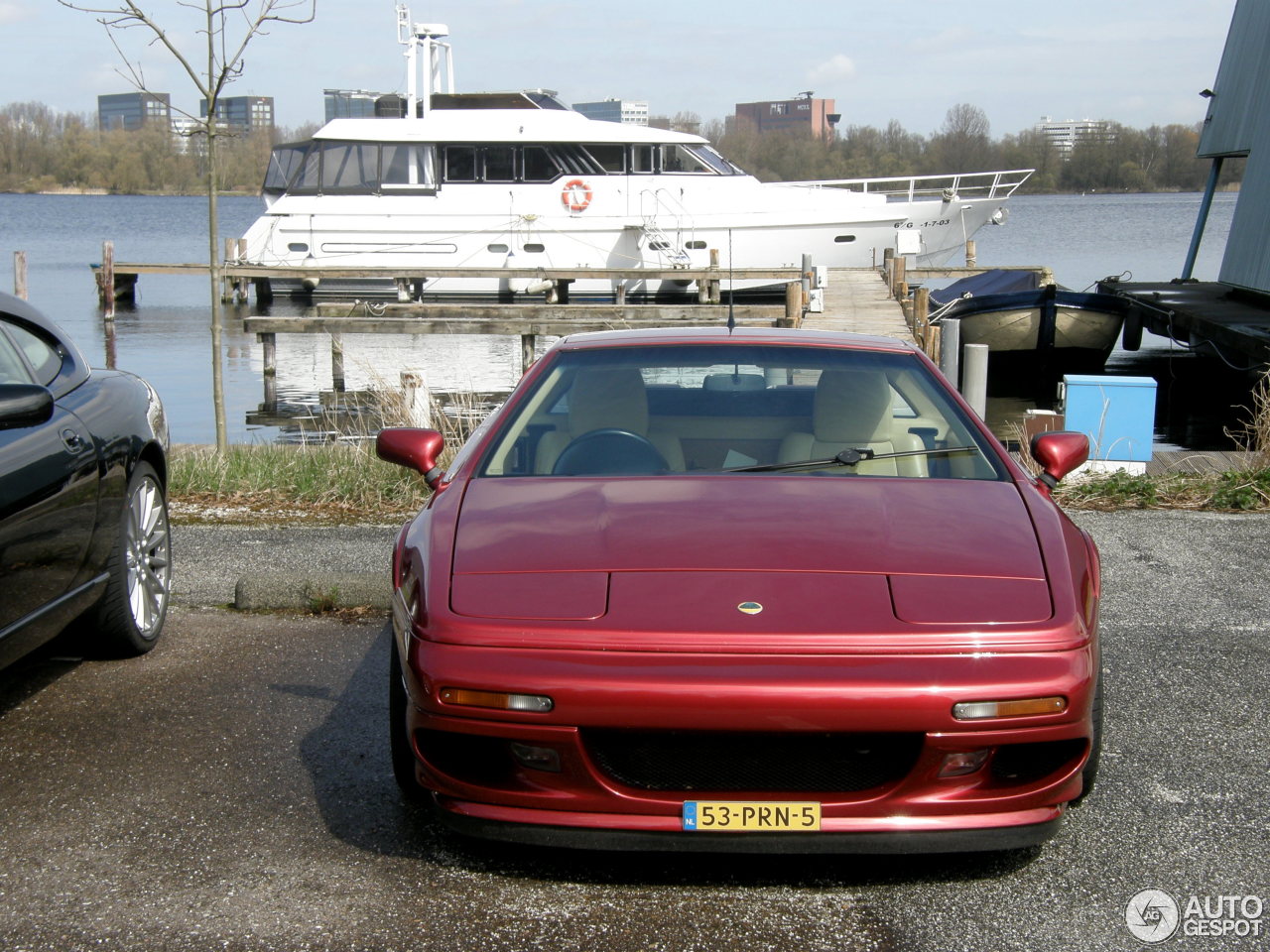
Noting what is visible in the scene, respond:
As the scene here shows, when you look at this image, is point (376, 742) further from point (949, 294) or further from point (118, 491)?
point (949, 294)

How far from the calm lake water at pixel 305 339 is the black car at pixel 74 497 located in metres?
4.49

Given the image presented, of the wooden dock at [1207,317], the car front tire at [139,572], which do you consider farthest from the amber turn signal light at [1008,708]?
the wooden dock at [1207,317]

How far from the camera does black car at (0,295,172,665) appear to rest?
414 cm

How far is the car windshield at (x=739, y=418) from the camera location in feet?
14.2

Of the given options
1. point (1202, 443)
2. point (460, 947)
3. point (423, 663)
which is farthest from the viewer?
point (1202, 443)

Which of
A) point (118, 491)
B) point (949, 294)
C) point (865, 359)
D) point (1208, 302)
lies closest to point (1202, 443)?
point (1208, 302)

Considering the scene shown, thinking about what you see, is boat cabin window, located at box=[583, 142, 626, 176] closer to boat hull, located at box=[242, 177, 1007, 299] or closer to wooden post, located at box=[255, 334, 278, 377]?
boat hull, located at box=[242, 177, 1007, 299]

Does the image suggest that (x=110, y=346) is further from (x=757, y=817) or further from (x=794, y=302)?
(x=757, y=817)

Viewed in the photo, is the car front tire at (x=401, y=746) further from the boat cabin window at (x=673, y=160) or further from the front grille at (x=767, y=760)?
the boat cabin window at (x=673, y=160)

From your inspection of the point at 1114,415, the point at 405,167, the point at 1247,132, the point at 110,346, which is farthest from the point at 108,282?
the point at 1114,415

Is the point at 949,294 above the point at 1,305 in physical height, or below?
below

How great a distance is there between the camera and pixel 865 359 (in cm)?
473

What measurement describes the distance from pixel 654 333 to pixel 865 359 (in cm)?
78

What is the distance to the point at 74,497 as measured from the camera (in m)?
4.58
